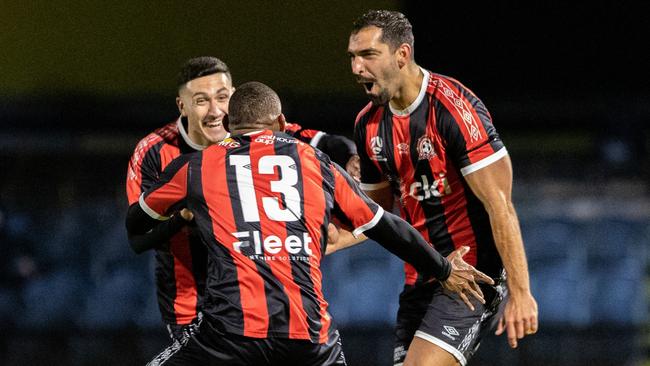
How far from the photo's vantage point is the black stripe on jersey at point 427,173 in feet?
14.3

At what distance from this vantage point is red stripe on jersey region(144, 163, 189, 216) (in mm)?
3756

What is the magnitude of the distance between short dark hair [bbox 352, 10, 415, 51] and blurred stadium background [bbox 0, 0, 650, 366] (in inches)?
162

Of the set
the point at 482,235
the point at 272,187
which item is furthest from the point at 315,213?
the point at 482,235

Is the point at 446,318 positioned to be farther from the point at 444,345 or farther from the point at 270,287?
the point at 270,287

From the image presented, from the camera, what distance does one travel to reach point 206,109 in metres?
4.99

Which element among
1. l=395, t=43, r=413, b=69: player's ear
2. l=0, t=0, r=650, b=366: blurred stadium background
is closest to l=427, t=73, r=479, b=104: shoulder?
l=395, t=43, r=413, b=69: player's ear

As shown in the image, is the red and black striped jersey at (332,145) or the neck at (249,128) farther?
the red and black striped jersey at (332,145)

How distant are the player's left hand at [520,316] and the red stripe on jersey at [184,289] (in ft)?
5.62

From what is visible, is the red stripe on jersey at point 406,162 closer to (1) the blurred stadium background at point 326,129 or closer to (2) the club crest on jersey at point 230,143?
(2) the club crest on jersey at point 230,143

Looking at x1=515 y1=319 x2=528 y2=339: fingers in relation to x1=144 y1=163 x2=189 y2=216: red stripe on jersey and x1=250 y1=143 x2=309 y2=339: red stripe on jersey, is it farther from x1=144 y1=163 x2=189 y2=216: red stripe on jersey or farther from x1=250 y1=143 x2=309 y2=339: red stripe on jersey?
x1=144 y1=163 x2=189 y2=216: red stripe on jersey

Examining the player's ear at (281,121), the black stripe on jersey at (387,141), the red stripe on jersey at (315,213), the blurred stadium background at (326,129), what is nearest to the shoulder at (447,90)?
the black stripe on jersey at (387,141)

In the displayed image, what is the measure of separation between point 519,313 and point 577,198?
589 cm

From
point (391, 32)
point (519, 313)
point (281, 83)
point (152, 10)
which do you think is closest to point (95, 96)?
point (152, 10)

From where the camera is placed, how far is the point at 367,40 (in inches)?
174
